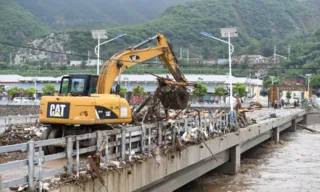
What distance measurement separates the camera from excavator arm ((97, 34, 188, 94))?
15.6 metres

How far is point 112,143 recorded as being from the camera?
11281 mm

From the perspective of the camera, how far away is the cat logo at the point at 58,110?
12938mm

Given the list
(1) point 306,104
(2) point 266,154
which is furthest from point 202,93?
(2) point 266,154

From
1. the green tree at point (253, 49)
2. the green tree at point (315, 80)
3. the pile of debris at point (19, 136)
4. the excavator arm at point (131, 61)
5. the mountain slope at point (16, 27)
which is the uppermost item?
the mountain slope at point (16, 27)

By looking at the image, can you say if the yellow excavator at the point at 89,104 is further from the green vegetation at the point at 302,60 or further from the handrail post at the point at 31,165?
the green vegetation at the point at 302,60

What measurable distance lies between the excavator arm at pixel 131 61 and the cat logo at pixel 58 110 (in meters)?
2.37

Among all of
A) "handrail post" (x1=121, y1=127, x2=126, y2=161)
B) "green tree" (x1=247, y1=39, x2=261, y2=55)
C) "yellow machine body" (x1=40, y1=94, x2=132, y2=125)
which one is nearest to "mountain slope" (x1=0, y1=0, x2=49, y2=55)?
"green tree" (x1=247, y1=39, x2=261, y2=55)

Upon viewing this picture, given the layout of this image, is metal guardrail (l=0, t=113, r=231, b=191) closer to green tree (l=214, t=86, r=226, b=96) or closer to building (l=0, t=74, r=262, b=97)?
green tree (l=214, t=86, r=226, b=96)

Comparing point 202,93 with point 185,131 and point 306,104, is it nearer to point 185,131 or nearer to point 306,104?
point 306,104

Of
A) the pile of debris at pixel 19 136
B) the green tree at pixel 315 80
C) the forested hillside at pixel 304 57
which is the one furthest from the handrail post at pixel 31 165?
the forested hillside at pixel 304 57

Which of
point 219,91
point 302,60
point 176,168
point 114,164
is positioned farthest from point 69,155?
point 302,60

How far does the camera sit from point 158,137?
13703 mm

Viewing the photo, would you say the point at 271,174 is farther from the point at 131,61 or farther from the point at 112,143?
the point at 112,143

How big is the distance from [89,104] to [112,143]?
5.82 ft
